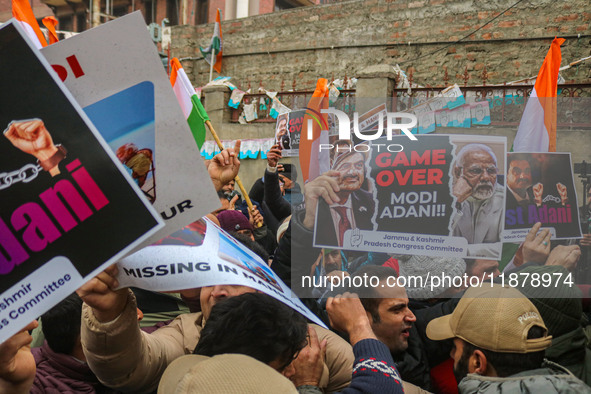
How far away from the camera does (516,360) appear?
6.41 feet

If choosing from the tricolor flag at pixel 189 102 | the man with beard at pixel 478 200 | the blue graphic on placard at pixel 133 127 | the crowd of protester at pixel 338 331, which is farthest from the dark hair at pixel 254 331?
the tricolor flag at pixel 189 102

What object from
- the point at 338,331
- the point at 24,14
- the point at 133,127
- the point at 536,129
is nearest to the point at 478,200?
the point at 338,331

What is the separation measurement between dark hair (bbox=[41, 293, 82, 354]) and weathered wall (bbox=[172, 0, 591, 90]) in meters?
11.3

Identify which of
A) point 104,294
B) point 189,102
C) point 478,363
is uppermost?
point 189,102

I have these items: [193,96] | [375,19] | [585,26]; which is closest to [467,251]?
[193,96]

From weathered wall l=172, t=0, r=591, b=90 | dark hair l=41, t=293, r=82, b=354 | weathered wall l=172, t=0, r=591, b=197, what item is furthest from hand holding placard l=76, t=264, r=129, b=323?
weathered wall l=172, t=0, r=591, b=90

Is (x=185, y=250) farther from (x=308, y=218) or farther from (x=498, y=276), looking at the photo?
(x=498, y=276)

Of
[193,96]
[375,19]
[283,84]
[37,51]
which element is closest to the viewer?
[37,51]

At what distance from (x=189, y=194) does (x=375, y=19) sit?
13.2 meters

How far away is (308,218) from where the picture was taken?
228 centimetres

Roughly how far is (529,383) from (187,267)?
1140 mm

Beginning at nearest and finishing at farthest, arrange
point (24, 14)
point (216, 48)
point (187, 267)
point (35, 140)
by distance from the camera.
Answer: point (35, 140)
point (187, 267)
point (24, 14)
point (216, 48)

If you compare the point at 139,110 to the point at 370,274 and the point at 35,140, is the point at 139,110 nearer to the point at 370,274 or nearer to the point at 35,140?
the point at 35,140

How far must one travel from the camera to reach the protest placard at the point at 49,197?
4.01 feet
